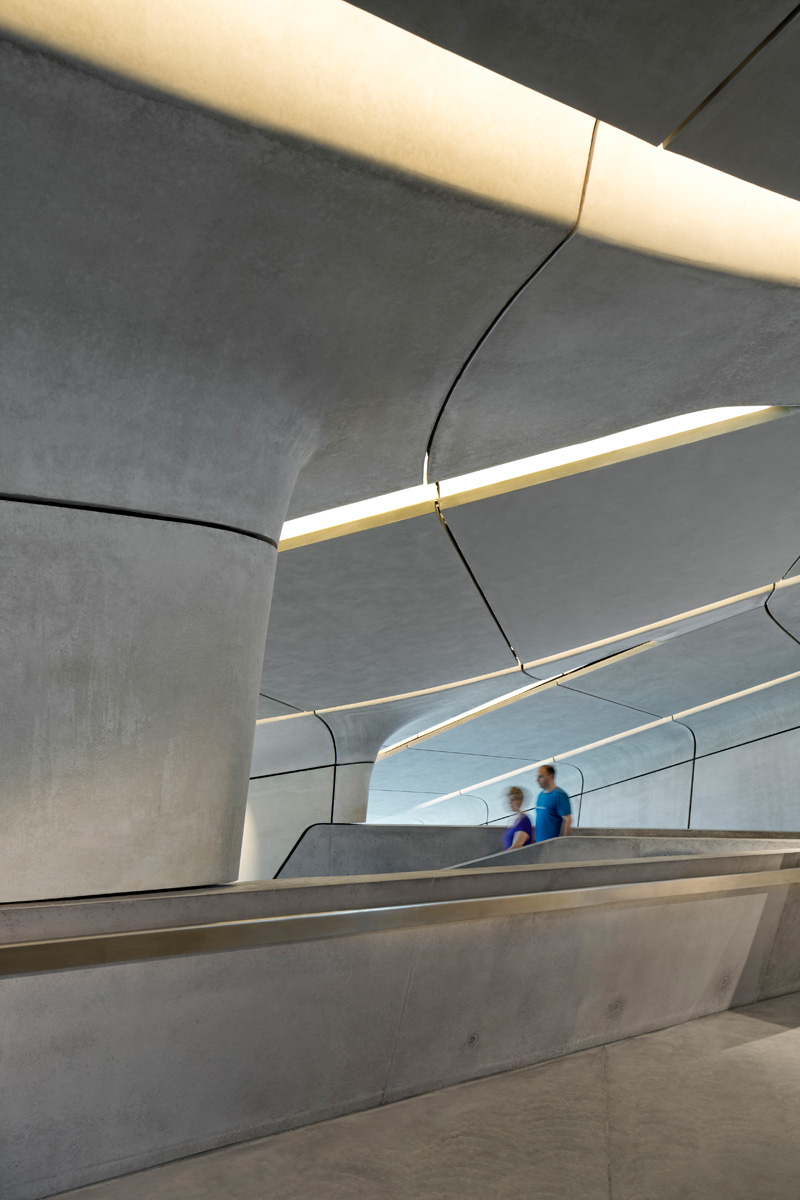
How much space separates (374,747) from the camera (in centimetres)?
1489

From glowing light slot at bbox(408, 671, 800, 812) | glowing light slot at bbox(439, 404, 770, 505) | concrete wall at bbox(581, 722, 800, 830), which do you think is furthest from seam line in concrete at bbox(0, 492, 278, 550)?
concrete wall at bbox(581, 722, 800, 830)

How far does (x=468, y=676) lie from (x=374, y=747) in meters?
2.65

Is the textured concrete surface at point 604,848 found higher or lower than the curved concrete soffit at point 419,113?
lower

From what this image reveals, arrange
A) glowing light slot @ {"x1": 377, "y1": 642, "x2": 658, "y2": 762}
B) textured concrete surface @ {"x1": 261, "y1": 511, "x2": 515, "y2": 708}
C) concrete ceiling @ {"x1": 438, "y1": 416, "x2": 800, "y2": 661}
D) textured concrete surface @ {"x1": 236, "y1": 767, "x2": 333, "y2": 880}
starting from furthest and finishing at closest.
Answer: glowing light slot @ {"x1": 377, "y1": 642, "x2": 658, "y2": 762}, textured concrete surface @ {"x1": 236, "y1": 767, "x2": 333, "y2": 880}, textured concrete surface @ {"x1": 261, "y1": 511, "x2": 515, "y2": 708}, concrete ceiling @ {"x1": 438, "y1": 416, "x2": 800, "y2": 661}

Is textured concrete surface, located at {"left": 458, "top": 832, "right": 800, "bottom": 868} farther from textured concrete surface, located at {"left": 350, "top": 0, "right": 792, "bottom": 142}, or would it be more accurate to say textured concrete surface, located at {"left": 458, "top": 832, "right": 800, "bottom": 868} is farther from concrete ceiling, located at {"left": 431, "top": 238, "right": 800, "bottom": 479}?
textured concrete surface, located at {"left": 350, "top": 0, "right": 792, "bottom": 142}

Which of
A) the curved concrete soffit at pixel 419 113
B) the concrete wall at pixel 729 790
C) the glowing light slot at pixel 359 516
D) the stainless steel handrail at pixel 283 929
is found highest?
the curved concrete soffit at pixel 419 113

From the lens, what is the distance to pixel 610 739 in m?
21.5

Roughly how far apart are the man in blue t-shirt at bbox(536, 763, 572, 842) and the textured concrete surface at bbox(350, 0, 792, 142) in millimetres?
7111

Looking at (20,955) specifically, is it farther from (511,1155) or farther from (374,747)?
(374,747)

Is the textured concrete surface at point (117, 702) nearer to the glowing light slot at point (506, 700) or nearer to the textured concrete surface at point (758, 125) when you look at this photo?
the textured concrete surface at point (758, 125)

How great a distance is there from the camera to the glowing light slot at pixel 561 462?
24.8 feet

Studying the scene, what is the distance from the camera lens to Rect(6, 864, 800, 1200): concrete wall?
3008 mm

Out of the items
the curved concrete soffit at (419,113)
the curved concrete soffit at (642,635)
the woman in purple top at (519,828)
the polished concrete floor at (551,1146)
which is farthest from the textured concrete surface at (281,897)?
the curved concrete soffit at (642,635)

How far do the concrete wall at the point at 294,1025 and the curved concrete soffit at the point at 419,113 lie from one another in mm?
3051
